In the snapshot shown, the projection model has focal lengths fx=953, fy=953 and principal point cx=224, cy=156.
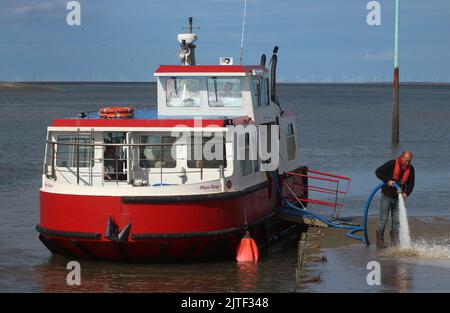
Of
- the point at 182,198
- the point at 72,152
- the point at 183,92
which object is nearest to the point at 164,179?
the point at 182,198

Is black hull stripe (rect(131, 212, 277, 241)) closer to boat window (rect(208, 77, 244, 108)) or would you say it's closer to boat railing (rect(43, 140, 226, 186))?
boat railing (rect(43, 140, 226, 186))

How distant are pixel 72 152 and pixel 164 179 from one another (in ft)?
6.13

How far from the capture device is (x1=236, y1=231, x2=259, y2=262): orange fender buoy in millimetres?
17594

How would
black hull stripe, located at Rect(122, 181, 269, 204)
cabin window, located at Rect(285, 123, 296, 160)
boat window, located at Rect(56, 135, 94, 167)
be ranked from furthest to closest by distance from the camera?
cabin window, located at Rect(285, 123, 296, 160) < boat window, located at Rect(56, 135, 94, 167) < black hull stripe, located at Rect(122, 181, 269, 204)

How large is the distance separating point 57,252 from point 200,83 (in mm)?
4748

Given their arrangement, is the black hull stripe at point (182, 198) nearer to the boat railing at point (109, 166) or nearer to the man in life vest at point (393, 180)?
the boat railing at point (109, 166)

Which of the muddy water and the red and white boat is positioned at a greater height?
the red and white boat

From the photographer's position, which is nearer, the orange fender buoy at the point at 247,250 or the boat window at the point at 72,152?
the orange fender buoy at the point at 247,250

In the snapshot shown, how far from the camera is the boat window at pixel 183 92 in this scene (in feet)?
66.1

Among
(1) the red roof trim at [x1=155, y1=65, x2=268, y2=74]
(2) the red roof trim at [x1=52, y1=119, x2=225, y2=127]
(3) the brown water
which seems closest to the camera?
(3) the brown water

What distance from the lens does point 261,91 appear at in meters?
20.6
